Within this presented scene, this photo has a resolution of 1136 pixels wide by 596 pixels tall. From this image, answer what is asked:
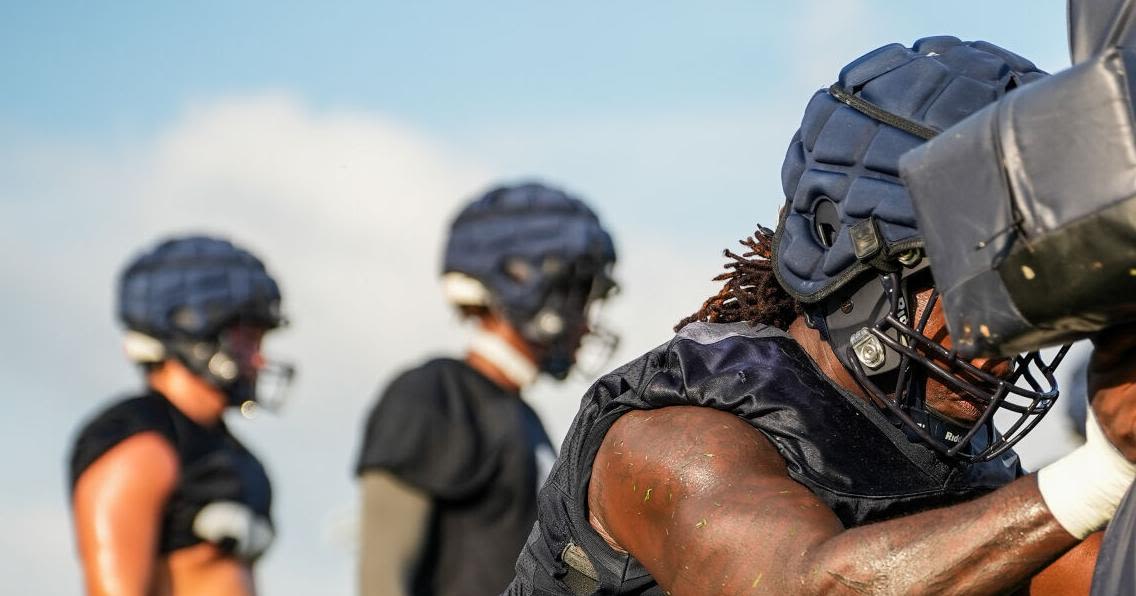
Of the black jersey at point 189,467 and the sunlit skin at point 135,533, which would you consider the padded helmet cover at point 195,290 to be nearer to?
the black jersey at point 189,467

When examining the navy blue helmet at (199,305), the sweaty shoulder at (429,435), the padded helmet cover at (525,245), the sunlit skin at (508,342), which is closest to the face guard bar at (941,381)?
the sweaty shoulder at (429,435)

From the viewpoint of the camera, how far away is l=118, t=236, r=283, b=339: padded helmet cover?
560 cm

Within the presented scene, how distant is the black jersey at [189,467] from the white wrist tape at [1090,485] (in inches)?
123

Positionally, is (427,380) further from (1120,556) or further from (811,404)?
(1120,556)

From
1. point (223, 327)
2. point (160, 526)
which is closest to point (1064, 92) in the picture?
point (160, 526)

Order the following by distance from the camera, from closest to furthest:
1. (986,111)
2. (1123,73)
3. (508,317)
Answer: (1123,73) → (986,111) → (508,317)

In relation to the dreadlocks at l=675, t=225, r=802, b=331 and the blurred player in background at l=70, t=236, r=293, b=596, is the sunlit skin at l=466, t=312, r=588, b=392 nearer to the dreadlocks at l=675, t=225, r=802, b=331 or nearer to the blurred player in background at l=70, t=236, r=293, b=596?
the blurred player in background at l=70, t=236, r=293, b=596

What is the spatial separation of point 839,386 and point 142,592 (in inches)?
92.6

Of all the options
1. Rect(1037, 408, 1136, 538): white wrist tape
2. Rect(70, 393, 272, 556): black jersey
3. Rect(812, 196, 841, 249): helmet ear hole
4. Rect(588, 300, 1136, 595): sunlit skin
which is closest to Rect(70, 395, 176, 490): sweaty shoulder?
Rect(70, 393, 272, 556): black jersey

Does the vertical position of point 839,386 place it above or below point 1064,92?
below

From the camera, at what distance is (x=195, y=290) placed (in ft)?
18.7

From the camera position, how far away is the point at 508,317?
550cm

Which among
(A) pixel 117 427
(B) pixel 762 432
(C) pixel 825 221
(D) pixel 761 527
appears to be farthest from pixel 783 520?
(A) pixel 117 427

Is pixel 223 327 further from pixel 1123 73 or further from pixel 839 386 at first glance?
pixel 1123 73
